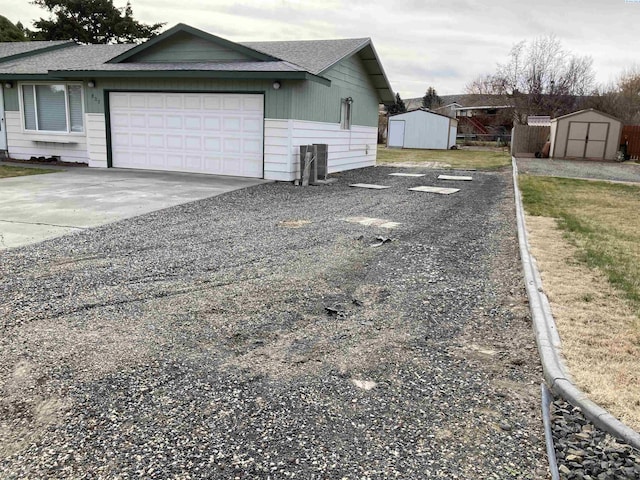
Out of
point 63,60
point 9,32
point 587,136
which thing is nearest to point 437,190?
point 63,60

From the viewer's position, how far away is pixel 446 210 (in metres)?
9.59

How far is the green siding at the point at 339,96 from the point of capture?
516 inches

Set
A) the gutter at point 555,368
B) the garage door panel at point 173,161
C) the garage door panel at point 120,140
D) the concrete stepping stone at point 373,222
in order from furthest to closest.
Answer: the garage door panel at point 120,140, the garage door panel at point 173,161, the concrete stepping stone at point 373,222, the gutter at point 555,368

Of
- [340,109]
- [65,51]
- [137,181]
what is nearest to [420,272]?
[137,181]

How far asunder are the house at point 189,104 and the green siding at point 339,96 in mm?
52

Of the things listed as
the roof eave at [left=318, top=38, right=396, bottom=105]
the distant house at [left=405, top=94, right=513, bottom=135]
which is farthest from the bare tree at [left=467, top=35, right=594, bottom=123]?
the roof eave at [left=318, top=38, right=396, bottom=105]

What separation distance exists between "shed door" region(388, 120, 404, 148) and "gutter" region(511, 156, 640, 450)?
33173 mm

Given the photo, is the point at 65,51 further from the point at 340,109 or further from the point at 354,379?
the point at 354,379

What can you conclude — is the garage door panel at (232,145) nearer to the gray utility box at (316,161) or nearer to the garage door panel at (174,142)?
the garage door panel at (174,142)

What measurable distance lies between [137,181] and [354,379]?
10271 mm

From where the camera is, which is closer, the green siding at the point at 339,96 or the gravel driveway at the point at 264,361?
the gravel driveway at the point at 264,361

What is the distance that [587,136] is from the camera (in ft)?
84.1

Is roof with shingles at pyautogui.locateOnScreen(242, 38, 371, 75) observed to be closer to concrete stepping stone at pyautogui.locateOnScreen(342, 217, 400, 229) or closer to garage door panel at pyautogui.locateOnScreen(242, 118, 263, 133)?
garage door panel at pyautogui.locateOnScreen(242, 118, 263, 133)

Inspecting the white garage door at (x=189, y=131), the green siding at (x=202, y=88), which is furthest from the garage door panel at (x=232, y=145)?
the green siding at (x=202, y=88)
